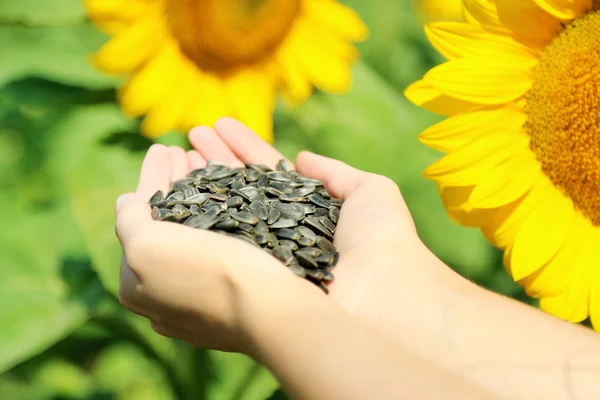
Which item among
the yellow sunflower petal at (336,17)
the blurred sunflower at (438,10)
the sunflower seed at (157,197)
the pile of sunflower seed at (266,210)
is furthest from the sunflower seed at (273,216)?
the blurred sunflower at (438,10)

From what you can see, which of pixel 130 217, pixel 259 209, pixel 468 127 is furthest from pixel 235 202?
pixel 468 127

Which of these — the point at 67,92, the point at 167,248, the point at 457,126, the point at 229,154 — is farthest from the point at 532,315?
the point at 67,92

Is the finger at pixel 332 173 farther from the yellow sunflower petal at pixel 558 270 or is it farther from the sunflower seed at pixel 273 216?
the yellow sunflower petal at pixel 558 270

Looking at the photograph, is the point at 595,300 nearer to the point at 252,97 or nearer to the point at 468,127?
the point at 468,127

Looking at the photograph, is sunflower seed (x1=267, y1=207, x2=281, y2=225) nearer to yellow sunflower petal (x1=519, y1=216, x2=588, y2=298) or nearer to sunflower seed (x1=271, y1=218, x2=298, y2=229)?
sunflower seed (x1=271, y1=218, x2=298, y2=229)

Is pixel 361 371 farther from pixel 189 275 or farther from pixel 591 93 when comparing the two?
pixel 591 93

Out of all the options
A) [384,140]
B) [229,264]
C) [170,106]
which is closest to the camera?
[229,264]

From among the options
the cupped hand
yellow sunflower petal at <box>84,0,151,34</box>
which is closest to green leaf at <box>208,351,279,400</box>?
the cupped hand
